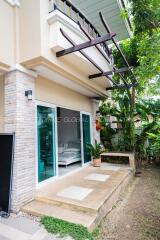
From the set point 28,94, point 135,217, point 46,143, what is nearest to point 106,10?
point 28,94

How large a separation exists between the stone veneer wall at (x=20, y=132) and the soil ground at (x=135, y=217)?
7.03ft

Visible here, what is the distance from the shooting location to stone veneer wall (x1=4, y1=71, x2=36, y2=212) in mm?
4574

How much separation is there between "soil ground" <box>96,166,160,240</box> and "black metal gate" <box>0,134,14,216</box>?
2.34m

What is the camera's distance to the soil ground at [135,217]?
373 cm

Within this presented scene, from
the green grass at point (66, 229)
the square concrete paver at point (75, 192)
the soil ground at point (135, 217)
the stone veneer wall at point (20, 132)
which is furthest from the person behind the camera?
the square concrete paver at point (75, 192)

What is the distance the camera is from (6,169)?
15.0ft

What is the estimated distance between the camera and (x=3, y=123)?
16.5 feet

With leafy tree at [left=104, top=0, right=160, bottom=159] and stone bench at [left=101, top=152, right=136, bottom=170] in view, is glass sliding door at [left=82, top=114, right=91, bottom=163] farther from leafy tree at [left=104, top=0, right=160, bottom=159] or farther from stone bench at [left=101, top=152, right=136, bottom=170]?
leafy tree at [left=104, top=0, right=160, bottom=159]

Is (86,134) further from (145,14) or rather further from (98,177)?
(145,14)

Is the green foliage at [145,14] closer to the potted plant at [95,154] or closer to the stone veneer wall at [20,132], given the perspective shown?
the stone veneer wall at [20,132]

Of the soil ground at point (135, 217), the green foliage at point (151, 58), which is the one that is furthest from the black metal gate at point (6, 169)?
the green foliage at point (151, 58)

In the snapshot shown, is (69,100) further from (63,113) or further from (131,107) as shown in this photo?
(131,107)

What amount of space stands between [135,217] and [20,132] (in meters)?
3.61

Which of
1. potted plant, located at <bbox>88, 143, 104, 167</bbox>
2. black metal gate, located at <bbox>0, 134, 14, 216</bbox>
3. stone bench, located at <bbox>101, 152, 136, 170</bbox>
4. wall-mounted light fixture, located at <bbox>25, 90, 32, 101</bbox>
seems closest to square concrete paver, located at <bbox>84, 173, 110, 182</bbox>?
potted plant, located at <bbox>88, 143, 104, 167</bbox>
